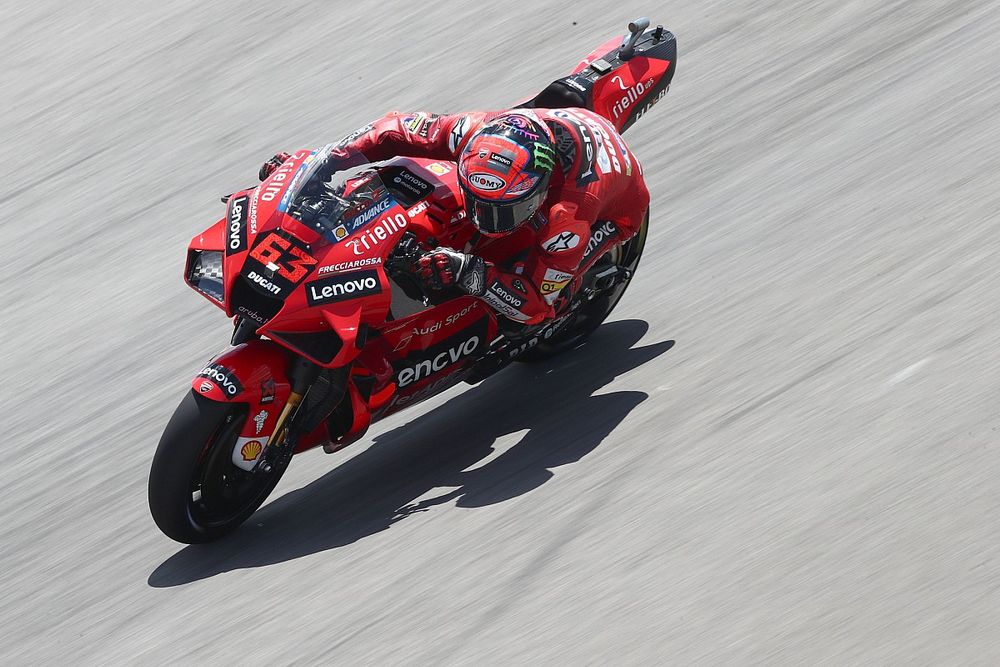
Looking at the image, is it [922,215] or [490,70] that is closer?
[922,215]

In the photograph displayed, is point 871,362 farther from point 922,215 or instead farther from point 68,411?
point 68,411

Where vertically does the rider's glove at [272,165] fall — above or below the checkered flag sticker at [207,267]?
above

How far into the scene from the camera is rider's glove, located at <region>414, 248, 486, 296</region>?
5.69m

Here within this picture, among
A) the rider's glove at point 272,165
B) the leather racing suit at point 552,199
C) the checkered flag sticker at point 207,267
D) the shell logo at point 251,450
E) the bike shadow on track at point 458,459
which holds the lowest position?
the bike shadow on track at point 458,459

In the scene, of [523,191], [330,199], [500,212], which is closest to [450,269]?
[500,212]

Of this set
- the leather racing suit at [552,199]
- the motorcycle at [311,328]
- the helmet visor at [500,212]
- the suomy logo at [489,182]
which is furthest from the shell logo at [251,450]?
the suomy logo at [489,182]

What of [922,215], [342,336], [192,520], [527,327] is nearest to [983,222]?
[922,215]

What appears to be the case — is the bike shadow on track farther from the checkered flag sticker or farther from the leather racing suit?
the checkered flag sticker

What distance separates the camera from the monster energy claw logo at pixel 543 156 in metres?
5.85

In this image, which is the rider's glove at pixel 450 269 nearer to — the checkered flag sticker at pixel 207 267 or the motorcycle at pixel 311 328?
the motorcycle at pixel 311 328

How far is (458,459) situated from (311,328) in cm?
119

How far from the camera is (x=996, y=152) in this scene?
303 inches

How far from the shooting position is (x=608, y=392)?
21.9ft

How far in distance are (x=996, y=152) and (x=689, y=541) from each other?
386 centimetres
